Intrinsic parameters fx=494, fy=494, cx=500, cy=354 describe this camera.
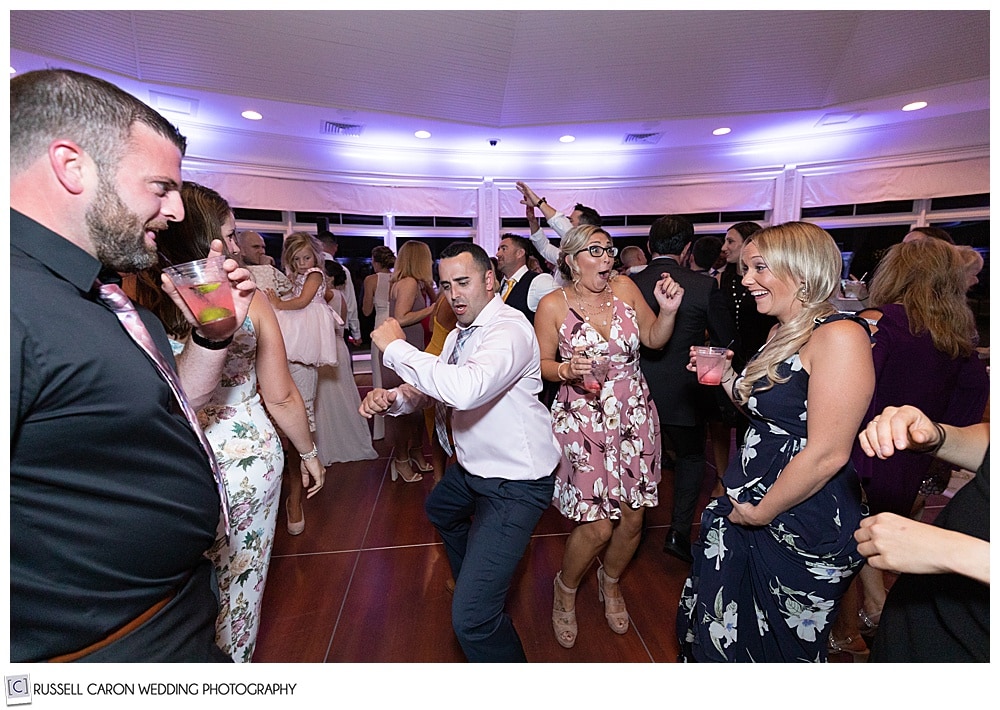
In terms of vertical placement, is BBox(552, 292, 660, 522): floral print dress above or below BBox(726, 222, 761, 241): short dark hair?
below

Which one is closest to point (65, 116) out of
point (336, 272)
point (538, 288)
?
point (538, 288)

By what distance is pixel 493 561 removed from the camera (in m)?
1.46

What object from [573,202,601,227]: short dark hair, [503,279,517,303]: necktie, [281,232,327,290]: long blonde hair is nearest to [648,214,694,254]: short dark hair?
[573,202,601,227]: short dark hair

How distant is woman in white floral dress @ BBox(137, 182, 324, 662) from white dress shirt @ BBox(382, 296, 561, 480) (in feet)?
1.23

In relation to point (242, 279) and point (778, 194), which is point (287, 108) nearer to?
point (242, 279)

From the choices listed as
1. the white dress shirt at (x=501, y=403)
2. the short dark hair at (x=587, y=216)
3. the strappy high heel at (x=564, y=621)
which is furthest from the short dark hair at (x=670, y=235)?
the strappy high heel at (x=564, y=621)

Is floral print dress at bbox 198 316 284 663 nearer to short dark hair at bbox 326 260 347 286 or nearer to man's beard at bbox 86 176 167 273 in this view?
man's beard at bbox 86 176 167 273

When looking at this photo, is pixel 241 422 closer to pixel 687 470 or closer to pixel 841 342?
pixel 841 342

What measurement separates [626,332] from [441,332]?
4.01 ft

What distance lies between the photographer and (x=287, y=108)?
5.51 m

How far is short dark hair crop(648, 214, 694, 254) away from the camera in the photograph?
2625mm

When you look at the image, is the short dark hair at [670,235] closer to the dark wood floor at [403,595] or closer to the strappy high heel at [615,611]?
the dark wood floor at [403,595]


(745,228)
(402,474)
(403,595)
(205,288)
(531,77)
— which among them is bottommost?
(403,595)

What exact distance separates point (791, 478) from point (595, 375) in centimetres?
74
